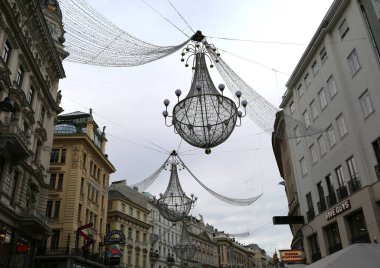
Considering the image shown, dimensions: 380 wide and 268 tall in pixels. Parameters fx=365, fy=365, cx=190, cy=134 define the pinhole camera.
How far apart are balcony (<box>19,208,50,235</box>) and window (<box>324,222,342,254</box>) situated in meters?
19.4

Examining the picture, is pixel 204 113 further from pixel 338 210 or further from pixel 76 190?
pixel 76 190

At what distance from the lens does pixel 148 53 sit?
979cm

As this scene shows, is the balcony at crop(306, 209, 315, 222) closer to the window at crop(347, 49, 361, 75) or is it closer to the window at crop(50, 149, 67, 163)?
the window at crop(347, 49, 361, 75)

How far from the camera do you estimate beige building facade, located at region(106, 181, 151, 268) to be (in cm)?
5069

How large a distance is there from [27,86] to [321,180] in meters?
21.6

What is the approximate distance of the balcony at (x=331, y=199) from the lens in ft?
77.3

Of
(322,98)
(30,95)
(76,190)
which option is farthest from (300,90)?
(76,190)

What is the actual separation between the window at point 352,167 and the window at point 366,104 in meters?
2.80

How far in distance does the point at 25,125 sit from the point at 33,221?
21.8 ft

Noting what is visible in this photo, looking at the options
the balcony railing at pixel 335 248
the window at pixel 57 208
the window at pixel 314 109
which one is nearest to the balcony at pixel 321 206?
the balcony railing at pixel 335 248

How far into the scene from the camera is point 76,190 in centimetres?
3909

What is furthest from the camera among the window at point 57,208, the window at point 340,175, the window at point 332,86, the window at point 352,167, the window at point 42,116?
the window at point 57,208

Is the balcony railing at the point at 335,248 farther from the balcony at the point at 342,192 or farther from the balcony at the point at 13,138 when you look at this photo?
the balcony at the point at 13,138

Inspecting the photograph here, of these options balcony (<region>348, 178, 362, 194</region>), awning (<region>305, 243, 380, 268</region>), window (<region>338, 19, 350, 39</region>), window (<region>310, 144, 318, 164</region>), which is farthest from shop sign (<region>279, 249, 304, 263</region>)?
awning (<region>305, 243, 380, 268</region>)
